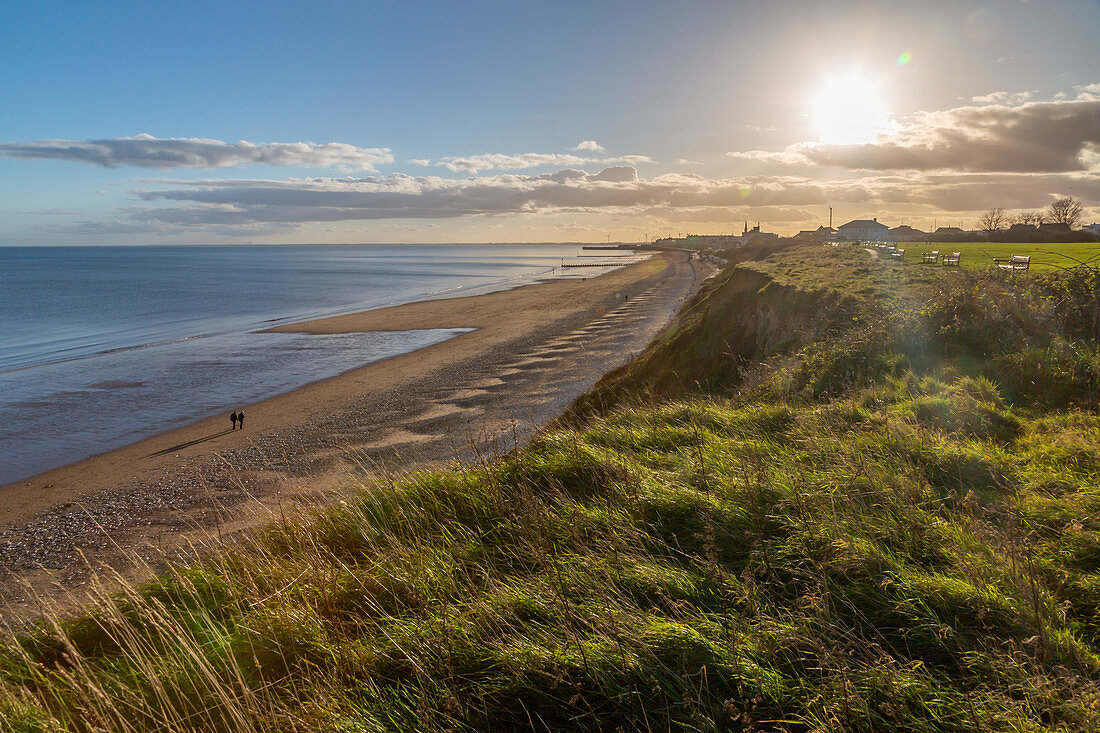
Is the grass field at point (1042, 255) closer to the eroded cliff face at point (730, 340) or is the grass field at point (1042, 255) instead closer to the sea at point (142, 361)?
the eroded cliff face at point (730, 340)

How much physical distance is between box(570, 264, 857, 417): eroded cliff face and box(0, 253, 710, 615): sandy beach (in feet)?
8.61

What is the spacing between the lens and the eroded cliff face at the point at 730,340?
509 inches

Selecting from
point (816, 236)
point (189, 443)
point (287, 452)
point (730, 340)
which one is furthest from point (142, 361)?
point (816, 236)

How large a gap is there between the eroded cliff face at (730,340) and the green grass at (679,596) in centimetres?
563

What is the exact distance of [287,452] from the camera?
15891 millimetres

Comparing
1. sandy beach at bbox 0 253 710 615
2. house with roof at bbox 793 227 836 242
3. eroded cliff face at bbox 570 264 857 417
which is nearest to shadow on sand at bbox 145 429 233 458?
sandy beach at bbox 0 253 710 615

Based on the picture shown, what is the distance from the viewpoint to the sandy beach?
1052 cm

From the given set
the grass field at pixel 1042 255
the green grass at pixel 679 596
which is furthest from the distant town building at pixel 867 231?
the green grass at pixel 679 596

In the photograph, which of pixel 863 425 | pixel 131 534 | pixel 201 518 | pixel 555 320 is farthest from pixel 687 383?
pixel 555 320

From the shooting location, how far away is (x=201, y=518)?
1209 cm

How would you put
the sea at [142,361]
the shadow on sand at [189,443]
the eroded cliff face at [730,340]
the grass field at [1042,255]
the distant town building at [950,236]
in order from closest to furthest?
the grass field at [1042,255], the eroded cliff face at [730,340], the shadow on sand at [189,443], the sea at [142,361], the distant town building at [950,236]

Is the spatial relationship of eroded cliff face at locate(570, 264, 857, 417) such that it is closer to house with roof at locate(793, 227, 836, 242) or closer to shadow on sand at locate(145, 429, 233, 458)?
shadow on sand at locate(145, 429, 233, 458)

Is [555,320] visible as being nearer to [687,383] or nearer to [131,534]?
[687,383]

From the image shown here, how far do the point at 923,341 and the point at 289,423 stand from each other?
18455mm
